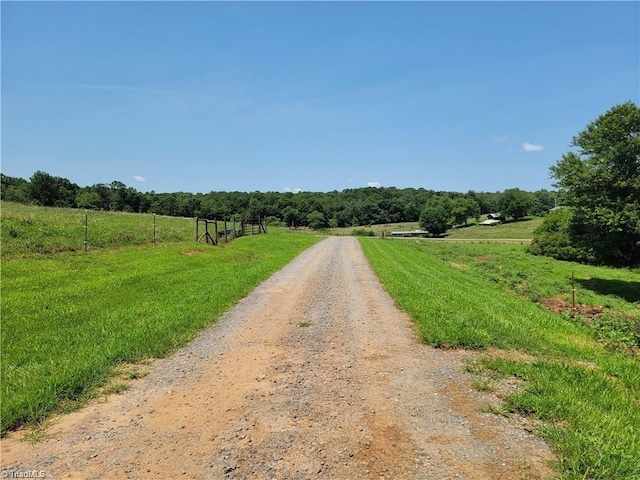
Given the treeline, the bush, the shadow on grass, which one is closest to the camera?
the shadow on grass

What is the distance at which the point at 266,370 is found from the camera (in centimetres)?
577

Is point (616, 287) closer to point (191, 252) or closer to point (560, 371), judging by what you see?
point (560, 371)

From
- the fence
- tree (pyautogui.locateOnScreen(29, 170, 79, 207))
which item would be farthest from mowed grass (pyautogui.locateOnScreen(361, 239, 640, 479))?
tree (pyautogui.locateOnScreen(29, 170, 79, 207))

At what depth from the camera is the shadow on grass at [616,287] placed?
2521 cm

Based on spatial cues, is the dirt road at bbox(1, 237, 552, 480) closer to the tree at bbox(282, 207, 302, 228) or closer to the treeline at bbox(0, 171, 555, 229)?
the treeline at bbox(0, 171, 555, 229)

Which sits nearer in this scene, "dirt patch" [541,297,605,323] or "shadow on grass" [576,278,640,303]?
"dirt patch" [541,297,605,323]

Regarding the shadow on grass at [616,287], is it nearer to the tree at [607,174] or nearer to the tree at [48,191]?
the tree at [607,174]

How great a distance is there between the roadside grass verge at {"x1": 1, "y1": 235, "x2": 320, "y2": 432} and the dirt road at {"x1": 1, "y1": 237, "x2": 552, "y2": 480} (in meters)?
0.58

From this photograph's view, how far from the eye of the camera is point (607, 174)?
2709cm

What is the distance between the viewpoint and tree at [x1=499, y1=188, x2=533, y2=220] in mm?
123000

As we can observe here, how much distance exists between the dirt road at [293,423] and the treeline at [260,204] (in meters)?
93.3

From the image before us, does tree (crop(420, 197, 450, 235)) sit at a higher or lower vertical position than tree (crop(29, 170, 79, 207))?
lower

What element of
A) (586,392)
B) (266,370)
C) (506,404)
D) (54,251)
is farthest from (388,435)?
(54,251)

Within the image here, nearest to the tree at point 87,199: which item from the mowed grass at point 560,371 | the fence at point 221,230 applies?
the fence at point 221,230
